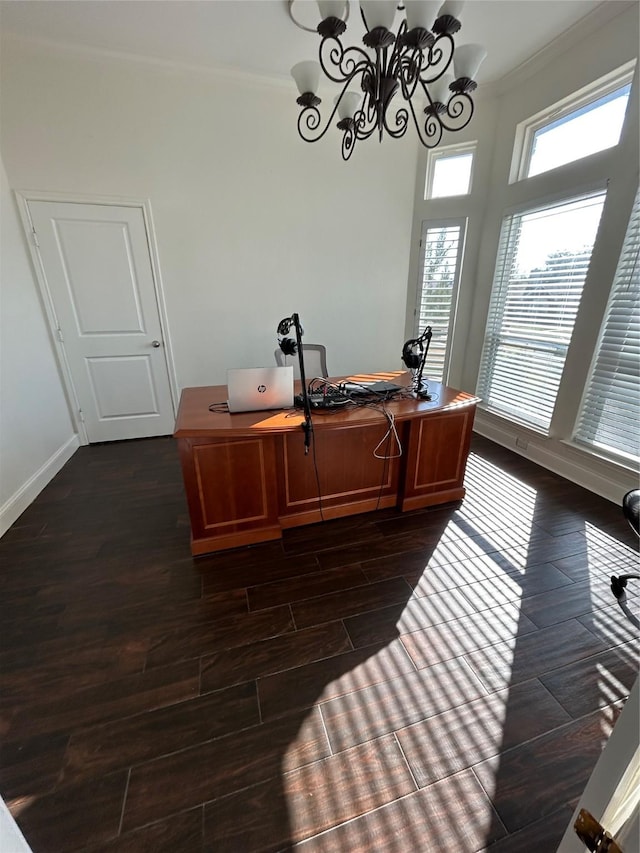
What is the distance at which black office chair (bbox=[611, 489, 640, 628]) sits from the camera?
1484 millimetres

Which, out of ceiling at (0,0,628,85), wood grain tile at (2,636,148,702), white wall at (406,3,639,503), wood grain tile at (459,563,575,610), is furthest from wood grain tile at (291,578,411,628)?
ceiling at (0,0,628,85)

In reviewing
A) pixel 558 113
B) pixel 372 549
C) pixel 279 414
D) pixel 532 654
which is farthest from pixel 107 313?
pixel 558 113

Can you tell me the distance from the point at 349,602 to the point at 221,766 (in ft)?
2.57

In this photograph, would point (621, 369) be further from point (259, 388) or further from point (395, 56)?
point (259, 388)

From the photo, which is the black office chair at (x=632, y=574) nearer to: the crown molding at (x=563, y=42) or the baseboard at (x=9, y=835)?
the baseboard at (x=9, y=835)

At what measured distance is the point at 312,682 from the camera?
1.35 m

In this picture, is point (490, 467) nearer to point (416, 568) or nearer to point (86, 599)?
point (416, 568)

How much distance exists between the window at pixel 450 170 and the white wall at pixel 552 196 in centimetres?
10

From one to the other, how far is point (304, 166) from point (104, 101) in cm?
168

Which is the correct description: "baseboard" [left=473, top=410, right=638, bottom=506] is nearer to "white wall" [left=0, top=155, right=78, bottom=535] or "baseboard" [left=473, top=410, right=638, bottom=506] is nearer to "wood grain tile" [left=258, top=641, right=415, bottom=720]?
"wood grain tile" [left=258, top=641, right=415, bottom=720]

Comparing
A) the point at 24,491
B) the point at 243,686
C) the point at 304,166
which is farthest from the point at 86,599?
the point at 304,166

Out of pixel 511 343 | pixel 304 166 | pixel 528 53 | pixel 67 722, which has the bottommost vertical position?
pixel 67 722

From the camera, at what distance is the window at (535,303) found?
2.67 meters

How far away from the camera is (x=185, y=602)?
5.59 feet
